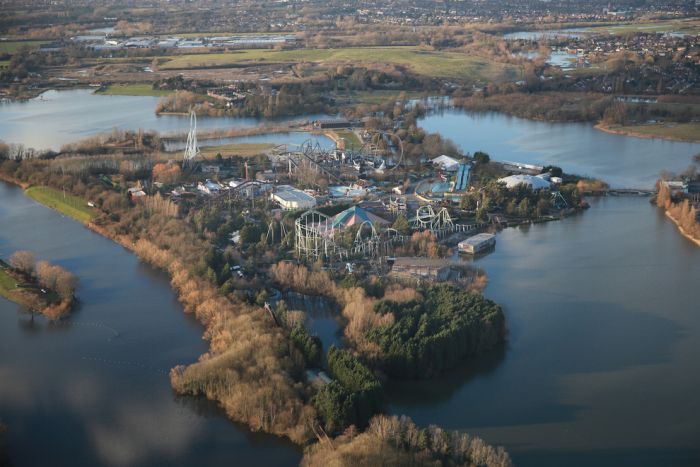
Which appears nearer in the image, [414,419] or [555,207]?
[414,419]

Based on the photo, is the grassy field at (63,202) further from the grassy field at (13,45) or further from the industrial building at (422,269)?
the grassy field at (13,45)

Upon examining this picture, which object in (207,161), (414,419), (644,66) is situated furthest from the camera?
(644,66)

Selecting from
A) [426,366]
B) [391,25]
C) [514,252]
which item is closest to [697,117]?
[514,252]

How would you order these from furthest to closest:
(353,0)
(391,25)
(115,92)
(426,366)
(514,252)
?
1. (353,0)
2. (391,25)
3. (115,92)
4. (514,252)
5. (426,366)

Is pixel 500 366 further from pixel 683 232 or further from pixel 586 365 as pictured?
pixel 683 232

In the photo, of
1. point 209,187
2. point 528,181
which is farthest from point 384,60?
point 209,187

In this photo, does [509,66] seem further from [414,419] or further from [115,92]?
[414,419]
